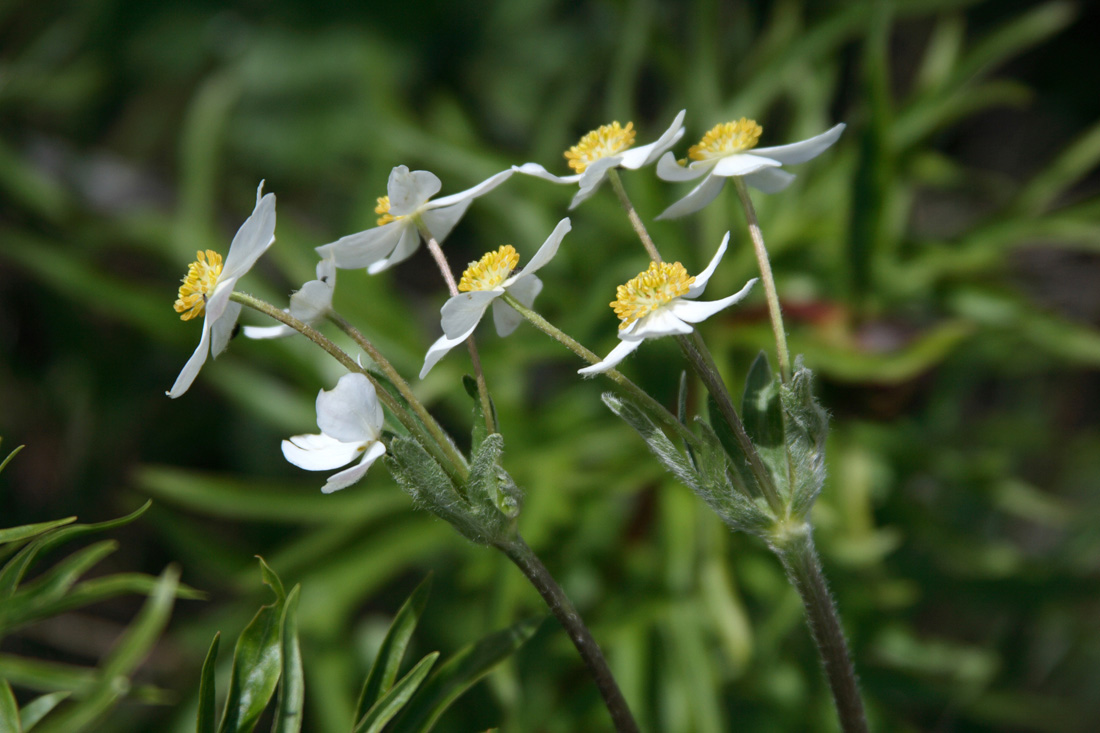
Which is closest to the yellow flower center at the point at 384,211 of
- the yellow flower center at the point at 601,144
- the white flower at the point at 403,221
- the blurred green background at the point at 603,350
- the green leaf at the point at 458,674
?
the white flower at the point at 403,221

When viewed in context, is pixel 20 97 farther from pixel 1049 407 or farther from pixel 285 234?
pixel 1049 407

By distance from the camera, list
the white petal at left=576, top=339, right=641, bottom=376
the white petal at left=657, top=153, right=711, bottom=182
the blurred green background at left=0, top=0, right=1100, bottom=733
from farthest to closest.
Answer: the blurred green background at left=0, top=0, right=1100, bottom=733 < the white petal at left=657, top=153, right=711, bottom=182 < the white petal at left=576, top=339, right=641, bottom=376

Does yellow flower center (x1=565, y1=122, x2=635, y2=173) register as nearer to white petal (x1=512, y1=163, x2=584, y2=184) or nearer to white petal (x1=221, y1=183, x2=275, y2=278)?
white petal (x1=512, y1=163, x2=584, y2=184)

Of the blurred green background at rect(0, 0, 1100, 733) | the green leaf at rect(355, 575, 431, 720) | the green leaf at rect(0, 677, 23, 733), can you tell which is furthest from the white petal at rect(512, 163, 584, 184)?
the blurred green background at rect(0, 0, 1100, 733)

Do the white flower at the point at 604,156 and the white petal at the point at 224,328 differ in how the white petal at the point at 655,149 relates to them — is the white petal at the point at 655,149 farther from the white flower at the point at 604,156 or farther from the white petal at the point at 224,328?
the white petal at the point at 224,328

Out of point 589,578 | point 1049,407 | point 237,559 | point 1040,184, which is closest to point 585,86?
point 1040,184

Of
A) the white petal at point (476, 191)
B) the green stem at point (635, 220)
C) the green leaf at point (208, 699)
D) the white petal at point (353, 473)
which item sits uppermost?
the white petal at point (476, 191)
